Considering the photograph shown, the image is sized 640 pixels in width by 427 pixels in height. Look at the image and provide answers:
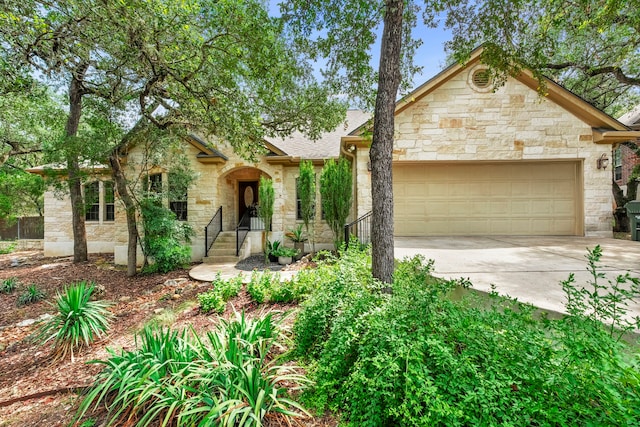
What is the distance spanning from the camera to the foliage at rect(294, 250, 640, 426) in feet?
5.41

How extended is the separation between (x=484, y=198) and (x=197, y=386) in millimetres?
9063

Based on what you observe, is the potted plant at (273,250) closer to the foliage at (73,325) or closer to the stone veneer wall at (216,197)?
the stone veneer wall at (216,197)

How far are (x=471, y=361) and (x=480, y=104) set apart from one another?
8.04m

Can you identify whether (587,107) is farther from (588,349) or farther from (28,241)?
(28,241)

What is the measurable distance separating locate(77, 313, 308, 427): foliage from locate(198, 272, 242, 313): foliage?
67.5 inches

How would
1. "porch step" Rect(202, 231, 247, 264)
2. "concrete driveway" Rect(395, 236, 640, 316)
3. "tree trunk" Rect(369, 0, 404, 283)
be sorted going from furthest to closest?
"porch step" Rect(202, 231, 247, 264) < "tree trunk" Rect(369, 0, 404, 283) < "concrete driveway" Rect(395, 236, 640, 316)

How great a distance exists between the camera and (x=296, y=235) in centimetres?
1045

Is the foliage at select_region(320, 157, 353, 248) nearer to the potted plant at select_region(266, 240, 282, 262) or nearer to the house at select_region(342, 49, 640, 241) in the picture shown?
the house at select_region(342, 49, 640, 241)

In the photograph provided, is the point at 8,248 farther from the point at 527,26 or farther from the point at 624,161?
the point at 624,161

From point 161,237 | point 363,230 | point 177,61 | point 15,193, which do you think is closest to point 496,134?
point 363,230

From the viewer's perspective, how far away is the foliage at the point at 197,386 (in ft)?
7.39

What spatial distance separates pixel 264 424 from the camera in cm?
231

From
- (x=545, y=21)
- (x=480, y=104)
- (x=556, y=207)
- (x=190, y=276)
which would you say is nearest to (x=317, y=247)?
(x=190, y=276)

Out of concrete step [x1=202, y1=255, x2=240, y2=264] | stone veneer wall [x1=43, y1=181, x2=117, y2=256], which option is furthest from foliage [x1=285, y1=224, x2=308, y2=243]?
stone veneer wall [x1=43, y1=181, x2=117, y2=256]
